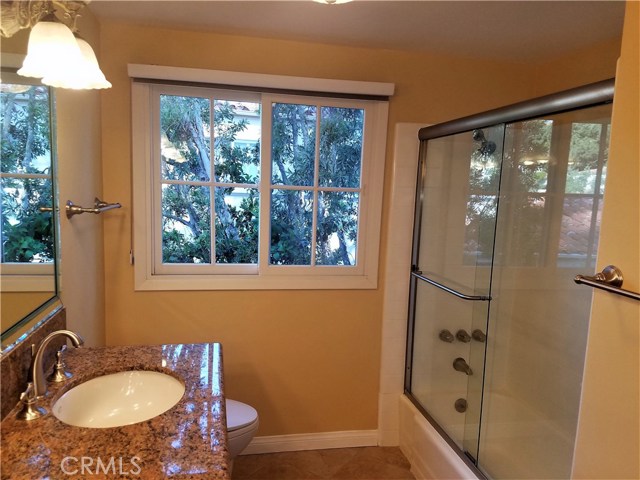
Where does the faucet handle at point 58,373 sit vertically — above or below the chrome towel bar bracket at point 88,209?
below

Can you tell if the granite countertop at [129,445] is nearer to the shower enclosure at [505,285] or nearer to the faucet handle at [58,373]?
the faucet handle at [58,373]

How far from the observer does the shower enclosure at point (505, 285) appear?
1937 mm

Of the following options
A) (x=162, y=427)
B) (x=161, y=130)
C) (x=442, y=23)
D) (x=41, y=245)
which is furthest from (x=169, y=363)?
(x=442, y=23)

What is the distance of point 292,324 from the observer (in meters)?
2.22

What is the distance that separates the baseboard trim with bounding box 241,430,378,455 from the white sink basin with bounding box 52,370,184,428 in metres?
1.17

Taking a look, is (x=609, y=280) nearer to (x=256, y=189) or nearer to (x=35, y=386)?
(x=35, y=386)

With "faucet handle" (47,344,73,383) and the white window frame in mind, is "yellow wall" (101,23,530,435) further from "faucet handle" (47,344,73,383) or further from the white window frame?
"faucet handle" (47,344,73,383)

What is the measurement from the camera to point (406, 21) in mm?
1779

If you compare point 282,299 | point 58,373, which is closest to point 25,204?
point 58,373

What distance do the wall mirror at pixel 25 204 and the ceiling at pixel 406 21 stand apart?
28.3 inches

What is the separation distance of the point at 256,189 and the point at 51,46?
1.20 meters

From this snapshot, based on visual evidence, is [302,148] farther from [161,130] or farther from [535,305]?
[535,305]

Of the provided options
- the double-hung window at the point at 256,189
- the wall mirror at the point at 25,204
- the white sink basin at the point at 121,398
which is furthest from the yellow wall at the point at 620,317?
the wall mirror at the point at 25,204

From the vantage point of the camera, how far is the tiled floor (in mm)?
2107
